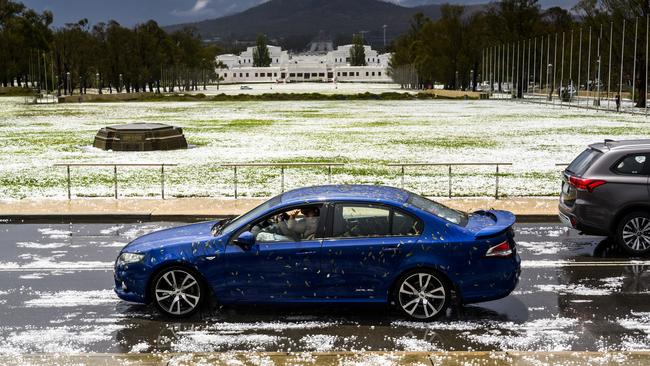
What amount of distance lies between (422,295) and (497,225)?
1242 mm

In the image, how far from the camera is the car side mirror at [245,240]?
891 cm

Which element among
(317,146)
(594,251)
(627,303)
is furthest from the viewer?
(317,146)

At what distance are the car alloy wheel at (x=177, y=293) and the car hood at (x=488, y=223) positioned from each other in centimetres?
323

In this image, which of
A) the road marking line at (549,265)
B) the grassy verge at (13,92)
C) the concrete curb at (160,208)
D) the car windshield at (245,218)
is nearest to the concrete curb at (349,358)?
the car windshield at (245,218)

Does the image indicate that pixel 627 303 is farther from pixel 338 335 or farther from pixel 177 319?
pixel 177 319

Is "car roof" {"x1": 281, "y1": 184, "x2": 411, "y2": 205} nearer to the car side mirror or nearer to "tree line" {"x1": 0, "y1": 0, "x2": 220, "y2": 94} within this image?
the car side mirror

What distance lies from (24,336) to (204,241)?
216 cm

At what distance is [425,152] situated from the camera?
1222 inches

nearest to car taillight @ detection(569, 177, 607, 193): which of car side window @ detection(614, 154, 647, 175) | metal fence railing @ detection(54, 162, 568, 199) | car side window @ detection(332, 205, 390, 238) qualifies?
car side window @ detection(614, 154, 647, 175)

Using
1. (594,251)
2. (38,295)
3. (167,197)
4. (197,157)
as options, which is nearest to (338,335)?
(38,295)

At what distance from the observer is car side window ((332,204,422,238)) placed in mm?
9062

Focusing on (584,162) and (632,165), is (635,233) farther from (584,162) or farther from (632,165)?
(584,162)

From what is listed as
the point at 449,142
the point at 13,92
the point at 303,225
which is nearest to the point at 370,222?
the point at 303,225

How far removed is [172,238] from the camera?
31.0 feet
